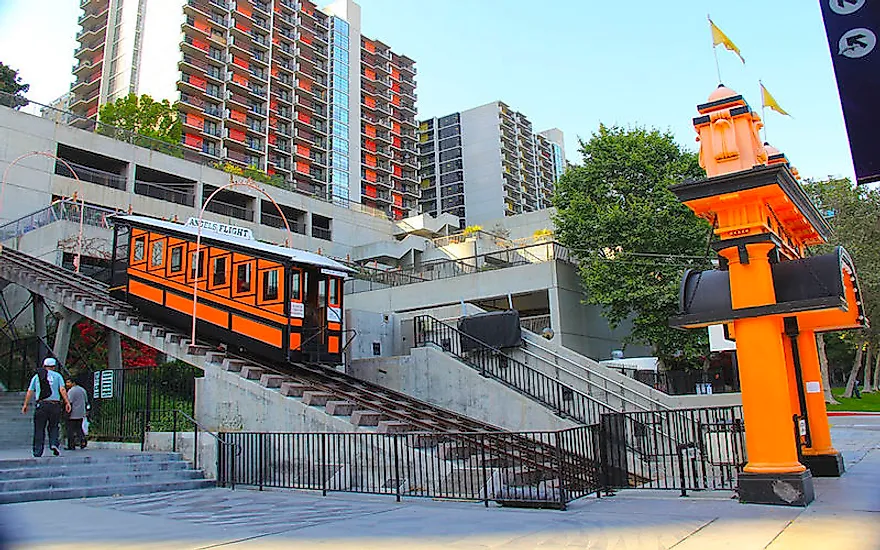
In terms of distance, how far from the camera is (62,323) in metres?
20.2

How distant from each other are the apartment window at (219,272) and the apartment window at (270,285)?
1482 millimetres

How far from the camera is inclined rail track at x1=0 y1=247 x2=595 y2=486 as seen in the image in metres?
12.7

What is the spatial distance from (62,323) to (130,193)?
24576 mm

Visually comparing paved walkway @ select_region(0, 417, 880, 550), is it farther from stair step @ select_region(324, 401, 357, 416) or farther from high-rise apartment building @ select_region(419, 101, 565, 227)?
high-rise apartment building @ select_region(419, 101, 565, 227)

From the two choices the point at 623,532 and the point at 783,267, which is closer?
the point at 623,532

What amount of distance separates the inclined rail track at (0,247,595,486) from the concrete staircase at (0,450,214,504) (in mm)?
3573

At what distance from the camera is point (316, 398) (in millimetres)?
14375

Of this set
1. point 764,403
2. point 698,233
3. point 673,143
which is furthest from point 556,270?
point 764,403

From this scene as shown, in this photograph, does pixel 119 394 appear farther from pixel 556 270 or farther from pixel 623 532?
pixel 556 270

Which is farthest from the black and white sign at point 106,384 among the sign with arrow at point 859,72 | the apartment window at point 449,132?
the apartment window at point 449,132

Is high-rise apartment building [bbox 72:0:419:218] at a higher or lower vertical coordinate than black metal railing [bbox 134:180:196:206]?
higher

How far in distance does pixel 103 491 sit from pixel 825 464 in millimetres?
12430

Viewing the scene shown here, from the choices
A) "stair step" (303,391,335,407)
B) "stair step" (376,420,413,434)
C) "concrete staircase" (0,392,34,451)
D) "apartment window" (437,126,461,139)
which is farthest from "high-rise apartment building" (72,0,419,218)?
"stair step" (376,420,413,434)

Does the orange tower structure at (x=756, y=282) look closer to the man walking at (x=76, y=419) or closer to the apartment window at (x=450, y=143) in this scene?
the man walking at (x=76, y=419)
